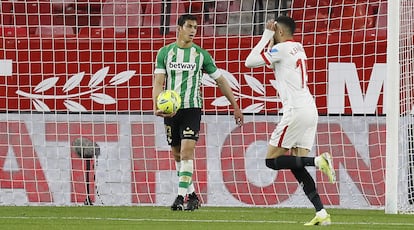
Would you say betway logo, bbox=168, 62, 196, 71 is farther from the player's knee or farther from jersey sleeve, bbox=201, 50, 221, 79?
the player's knee

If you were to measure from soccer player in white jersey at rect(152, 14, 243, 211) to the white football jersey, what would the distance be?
1645 mm

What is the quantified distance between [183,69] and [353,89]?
277cm

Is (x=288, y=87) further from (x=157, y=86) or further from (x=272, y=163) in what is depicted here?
(x=157, y=86)

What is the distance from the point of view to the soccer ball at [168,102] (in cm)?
1158

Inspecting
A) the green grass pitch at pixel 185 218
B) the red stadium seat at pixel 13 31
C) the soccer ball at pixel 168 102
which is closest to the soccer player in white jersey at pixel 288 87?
the green grass pitch at pixel 185 218

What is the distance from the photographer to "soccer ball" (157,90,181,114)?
11578 millimetres

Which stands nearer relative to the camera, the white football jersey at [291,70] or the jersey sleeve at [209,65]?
the white football jersey at [291,70]

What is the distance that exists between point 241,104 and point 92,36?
77.5 inches

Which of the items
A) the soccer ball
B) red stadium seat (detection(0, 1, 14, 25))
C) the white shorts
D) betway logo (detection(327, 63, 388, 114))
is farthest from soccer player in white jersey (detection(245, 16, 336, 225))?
red stadium seat (detection(0, 1, 14, 25))

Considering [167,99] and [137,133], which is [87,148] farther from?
[167,99]

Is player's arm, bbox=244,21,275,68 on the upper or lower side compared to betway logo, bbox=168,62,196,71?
upper

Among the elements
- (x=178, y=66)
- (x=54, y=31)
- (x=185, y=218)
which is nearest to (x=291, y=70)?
(x=185, y=218)

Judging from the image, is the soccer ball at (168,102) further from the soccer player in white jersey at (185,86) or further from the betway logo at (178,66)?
the betway logo at (178,66)

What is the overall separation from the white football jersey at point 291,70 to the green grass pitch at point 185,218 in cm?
106
